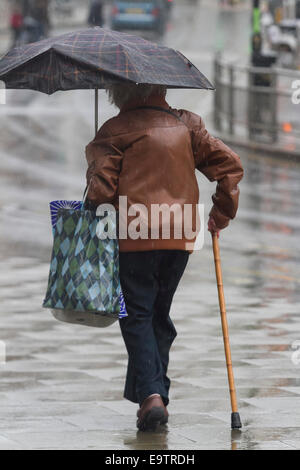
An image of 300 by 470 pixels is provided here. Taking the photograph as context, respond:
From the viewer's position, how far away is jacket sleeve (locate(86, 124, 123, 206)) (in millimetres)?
6160

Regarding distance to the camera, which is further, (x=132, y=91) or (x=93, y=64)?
(x=132, y=91)

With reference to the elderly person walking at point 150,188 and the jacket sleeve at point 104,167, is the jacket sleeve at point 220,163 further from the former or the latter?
the jacket sleeve at point 104,167

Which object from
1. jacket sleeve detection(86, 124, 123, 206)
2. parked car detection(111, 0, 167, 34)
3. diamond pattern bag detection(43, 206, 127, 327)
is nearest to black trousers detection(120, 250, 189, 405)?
diamond pattern bag detection(43, 206, 127, 327)

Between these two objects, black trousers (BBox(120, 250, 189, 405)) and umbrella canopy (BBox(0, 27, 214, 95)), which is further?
black trousers (BBox(120, 250, 189, 405))

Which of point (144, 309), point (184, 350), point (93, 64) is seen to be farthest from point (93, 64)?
point (184, 350)

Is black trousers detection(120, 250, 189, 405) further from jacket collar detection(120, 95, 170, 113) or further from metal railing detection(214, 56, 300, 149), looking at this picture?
metal railing detection(214, 56, 300, 149)

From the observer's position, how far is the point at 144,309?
20.8ft

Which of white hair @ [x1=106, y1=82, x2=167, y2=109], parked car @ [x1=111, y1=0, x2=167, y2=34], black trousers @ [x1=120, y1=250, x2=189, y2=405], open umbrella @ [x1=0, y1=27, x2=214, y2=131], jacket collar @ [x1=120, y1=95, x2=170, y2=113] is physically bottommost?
black trousers @ [x1=120, y1=250, x2=189, y2=405]

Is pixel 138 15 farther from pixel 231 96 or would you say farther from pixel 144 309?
pixel 144 309

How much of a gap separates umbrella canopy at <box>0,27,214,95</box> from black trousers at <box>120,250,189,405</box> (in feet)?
2.68

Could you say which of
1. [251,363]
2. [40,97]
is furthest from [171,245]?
[40,97]

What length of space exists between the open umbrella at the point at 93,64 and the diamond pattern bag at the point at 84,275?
61cm

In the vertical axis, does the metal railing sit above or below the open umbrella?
above

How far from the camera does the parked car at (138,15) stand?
179 ft
